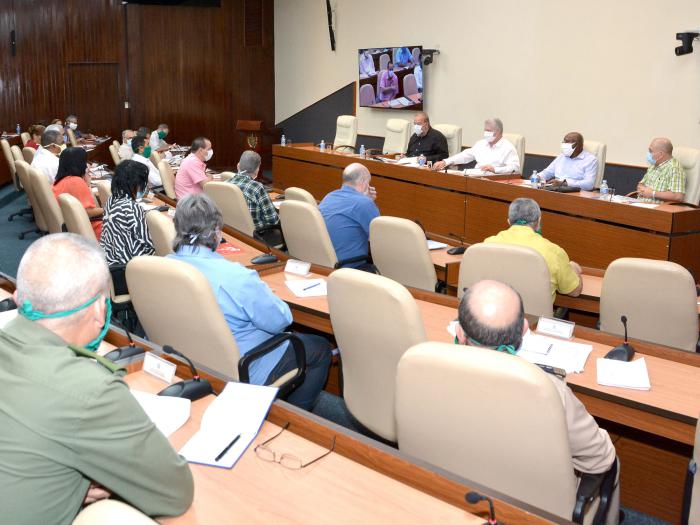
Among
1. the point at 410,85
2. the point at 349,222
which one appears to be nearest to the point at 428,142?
the point at 410,85

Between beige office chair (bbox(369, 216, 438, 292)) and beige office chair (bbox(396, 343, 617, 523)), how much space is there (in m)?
2.23

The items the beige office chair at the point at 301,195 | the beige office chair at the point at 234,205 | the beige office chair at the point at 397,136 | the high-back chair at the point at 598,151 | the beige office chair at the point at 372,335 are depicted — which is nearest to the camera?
the beige office chair at the point at 372,335

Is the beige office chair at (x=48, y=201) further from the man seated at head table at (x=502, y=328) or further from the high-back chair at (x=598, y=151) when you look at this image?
the high-back chair at (x=598, y=151)

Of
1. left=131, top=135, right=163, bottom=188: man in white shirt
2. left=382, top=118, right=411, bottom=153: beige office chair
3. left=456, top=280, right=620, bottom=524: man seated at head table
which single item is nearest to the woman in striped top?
left=456, top=280, right=620, bottom=524: man seated at head table

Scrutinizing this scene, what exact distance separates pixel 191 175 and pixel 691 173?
4.50m

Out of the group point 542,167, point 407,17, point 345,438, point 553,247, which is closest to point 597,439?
point 345,438

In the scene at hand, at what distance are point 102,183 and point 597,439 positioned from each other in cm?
499

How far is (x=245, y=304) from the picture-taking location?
279 centimetres

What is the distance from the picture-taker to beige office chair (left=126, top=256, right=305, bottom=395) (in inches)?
98.5

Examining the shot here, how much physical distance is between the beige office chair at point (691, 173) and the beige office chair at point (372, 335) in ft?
14.3

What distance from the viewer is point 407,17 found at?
34.9 ft

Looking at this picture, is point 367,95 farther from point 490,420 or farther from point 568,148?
point 490,420

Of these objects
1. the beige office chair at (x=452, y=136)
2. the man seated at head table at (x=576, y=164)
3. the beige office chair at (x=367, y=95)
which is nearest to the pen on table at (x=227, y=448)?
the man seated at head table at (x=576, y=164)

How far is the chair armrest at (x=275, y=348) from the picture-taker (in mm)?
2693
